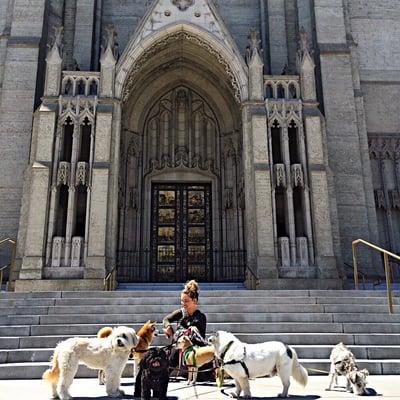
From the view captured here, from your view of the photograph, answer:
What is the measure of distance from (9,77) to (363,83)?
45.2 feet

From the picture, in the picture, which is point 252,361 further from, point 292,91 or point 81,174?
point 292,91

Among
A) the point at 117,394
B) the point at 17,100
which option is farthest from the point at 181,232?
the point at 117,394

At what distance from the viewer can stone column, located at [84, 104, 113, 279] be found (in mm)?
12562

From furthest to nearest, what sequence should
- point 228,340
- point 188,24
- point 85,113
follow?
point 188,24 → point 85,113 → point 228,340

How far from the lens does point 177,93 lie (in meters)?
18.0

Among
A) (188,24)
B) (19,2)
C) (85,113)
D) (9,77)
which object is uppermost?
(19,2)

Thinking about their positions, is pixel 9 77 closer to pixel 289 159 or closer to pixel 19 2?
pixel 19 2

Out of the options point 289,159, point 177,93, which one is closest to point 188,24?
point 177,93

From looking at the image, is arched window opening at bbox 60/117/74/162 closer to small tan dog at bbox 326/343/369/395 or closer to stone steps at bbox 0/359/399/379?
stone steps at bbox 0/359/399/379

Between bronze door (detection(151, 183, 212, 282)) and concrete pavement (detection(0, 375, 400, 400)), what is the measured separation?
30.4 ft

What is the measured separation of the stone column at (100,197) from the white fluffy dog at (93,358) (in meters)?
7.33

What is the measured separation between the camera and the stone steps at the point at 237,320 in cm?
727

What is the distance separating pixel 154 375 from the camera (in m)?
4.95

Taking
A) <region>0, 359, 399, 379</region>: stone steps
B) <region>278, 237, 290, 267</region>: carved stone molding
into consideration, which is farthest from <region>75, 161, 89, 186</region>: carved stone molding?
<region>0, 359, 399, 379</region>: stone steps
